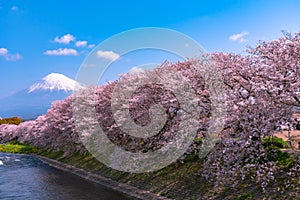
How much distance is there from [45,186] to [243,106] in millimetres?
24135

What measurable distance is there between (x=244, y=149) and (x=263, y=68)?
487 cm

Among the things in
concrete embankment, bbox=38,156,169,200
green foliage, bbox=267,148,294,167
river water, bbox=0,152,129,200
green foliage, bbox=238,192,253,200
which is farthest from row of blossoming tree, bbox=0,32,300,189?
river water, bbox=0,152,129,200

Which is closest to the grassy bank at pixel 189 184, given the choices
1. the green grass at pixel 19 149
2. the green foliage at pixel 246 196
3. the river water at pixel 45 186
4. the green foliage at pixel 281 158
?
the green foliage at pixel 246 196

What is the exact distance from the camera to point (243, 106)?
53.6ft

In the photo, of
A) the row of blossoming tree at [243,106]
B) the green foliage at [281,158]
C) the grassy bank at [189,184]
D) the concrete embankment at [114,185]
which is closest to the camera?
the row of blossoming tree at [243,106]

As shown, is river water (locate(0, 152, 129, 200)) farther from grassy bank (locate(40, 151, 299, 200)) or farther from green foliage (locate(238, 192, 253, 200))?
green foliage (locate(238, 192, 253, 200))

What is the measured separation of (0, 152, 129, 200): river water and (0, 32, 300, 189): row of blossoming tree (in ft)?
17.4

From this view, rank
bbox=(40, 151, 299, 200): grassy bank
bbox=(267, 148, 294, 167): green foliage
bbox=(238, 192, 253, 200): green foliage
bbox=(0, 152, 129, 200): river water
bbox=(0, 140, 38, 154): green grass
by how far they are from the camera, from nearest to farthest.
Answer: bbox=(40, 151, 299, 200): grassy bank, bbox=(238, 192, 253, 200): green foliage, bbox=(267, 148, 294, 167): green foliage, bbox=(0, 152, 129, 200): river water, bbox=(0, 140, 38, 154): green grass

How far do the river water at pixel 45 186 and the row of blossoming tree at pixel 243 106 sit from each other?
209 inches

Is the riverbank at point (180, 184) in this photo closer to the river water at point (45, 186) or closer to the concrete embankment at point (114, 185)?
the concrete embankment at point (114, 185)

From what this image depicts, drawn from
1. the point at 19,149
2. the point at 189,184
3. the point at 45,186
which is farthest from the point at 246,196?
the point at 19,149

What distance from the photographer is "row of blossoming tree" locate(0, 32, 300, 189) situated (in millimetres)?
14845

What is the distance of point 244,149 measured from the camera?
52.1 feet

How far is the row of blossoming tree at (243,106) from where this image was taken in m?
14.8
